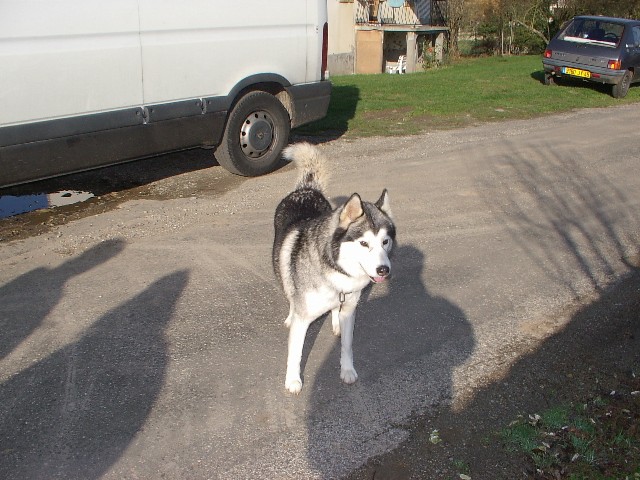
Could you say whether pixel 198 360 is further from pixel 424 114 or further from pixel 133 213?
pixel 424 114

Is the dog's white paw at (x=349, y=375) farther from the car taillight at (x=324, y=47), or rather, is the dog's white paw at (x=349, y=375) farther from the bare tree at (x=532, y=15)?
the bare tree at (x=532, y=15)

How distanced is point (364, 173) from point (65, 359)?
5390mm

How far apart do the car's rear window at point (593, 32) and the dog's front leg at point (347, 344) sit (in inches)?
648

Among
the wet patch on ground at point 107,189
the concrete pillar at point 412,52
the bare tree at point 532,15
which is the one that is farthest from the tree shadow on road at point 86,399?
the bare tree at point 532,15

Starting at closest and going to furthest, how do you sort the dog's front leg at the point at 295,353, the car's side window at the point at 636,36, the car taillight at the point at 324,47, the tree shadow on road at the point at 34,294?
the dog's front leg at the point at 295,353 → the tree shadow on road at the point at 34,294 → the car taillight at the point at 324,47 → the car's side window at the point at 636,36

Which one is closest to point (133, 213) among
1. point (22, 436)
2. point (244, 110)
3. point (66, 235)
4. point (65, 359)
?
point (66, 235)

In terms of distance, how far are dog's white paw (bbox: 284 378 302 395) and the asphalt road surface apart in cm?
5

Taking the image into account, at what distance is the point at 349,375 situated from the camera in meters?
4.41

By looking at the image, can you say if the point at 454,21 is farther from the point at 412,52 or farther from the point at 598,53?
the point at 598,53

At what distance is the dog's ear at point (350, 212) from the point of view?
3916 mm

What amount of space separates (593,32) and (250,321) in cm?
1683

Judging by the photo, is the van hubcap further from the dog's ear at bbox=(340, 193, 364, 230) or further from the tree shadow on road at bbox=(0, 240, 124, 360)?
the dog's ear at bbox=(340, 193, 364, 230)

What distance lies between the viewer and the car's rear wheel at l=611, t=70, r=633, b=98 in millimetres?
17359

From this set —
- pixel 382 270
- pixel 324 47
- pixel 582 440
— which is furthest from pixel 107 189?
pixel 582 440
